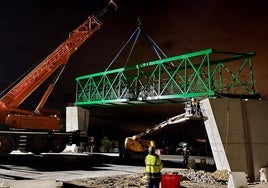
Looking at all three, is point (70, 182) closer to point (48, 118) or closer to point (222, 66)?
point (48, 118)

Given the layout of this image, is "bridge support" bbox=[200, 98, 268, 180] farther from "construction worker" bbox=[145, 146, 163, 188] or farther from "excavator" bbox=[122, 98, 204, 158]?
"construction worker" bbox=[145, 146, 163, 188]

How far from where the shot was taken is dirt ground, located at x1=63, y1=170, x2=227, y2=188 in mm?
14452

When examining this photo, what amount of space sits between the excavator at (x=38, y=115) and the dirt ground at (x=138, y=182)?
1104cm

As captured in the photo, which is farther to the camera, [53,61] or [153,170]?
[53,61]

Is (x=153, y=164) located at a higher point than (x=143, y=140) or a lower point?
lower

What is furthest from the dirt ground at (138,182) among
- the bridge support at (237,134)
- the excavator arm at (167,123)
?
the excavator arm at (167,123)

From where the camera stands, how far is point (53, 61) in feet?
89.0

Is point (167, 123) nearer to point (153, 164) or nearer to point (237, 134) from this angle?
point (237, 134)

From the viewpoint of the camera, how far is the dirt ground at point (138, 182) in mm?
14452

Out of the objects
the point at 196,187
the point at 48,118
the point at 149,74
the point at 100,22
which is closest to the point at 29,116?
the point at 48,118

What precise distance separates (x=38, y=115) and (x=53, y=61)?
5.15m

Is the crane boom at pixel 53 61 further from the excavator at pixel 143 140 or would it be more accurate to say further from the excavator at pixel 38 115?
the excavator at pixel 143 140

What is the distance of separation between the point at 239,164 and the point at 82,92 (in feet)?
81.9

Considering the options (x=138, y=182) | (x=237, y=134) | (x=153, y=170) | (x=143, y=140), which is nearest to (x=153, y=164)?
(x=153, y=170)
